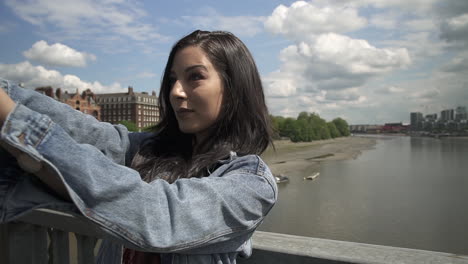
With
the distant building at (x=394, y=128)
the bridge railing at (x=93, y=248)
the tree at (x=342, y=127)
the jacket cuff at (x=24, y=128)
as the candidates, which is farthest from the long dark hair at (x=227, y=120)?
the distant building at (x=394, y=128)

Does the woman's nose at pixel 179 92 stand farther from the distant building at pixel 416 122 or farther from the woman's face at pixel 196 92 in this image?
the distant building at pixel 416 122

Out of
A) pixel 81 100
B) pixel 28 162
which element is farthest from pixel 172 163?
pixel 81 100

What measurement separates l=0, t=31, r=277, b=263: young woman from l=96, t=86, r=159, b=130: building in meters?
71.9

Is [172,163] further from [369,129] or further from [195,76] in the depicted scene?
[369,129]

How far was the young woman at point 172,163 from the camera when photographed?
2.38 feet

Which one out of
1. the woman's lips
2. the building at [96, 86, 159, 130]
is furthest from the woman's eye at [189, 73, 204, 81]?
the building at [96, 86, 159, 130]

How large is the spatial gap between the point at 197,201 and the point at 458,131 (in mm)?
153056

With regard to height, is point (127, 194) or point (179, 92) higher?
point (179, 92)

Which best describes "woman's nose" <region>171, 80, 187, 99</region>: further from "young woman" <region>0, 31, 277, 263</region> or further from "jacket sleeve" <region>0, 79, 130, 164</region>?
"jacket sleeve" <region>0, 79, 130, 164</region>

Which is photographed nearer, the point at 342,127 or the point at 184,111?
the point at 184,111

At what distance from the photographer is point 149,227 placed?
845 mm

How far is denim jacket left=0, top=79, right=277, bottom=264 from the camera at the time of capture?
706mm

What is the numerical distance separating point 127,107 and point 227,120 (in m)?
74.2

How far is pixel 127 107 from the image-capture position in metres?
71.8
